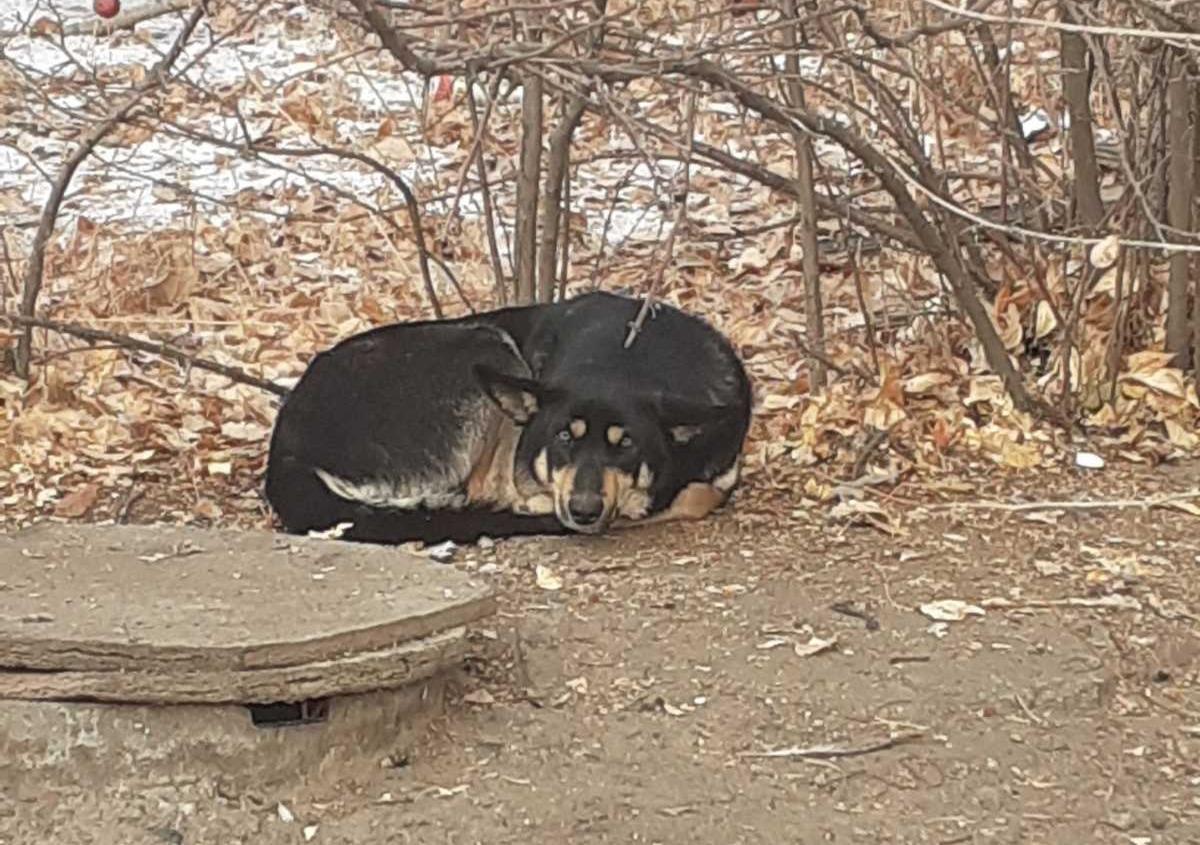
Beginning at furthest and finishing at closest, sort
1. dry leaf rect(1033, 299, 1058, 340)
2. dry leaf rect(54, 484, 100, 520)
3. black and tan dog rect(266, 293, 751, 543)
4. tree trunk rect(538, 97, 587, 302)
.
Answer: dry leaf rect(1033, 299, 1058, 340)
tree trunk rect(538, 97, 587, 302)
dry leaf rect(54, 484, 100, 520)
black and tan dog rect(266, 293, 751, 543)

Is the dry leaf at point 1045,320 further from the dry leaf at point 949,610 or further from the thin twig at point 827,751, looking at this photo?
the thin twig at point 827,751

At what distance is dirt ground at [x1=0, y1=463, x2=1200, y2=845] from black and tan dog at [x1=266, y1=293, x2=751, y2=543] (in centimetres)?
17

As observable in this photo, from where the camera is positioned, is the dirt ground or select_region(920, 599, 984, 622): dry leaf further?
select_region(920, 599, 984, 622): dry leaf

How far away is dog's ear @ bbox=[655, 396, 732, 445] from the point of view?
5.56 m

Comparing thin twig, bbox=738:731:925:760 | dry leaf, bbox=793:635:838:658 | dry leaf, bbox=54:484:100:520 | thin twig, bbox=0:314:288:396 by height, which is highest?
thin twig, bbox=0:314:288:396

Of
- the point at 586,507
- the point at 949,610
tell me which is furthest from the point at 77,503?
the point at 949,610

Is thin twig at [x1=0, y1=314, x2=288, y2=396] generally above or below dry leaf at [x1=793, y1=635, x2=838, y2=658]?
above

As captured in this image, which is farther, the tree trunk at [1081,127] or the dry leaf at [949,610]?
the tree trunk at [1081,127]

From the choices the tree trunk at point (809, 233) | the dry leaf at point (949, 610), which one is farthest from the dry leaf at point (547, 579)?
the tree trunk at point (809, 233)

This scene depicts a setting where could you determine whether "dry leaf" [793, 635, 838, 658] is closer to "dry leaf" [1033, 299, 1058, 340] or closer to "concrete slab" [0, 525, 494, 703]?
"concrete slab" [0, 525, 494, 703]

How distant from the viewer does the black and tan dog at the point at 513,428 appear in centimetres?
551

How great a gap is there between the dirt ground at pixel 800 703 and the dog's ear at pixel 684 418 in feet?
0.81

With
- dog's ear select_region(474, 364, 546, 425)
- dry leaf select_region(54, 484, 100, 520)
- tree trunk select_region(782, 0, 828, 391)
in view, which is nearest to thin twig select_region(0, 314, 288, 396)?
dry leaf select_region(54, 484, 100, 520)

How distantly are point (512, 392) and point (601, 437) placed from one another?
0.29 metres
